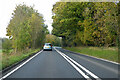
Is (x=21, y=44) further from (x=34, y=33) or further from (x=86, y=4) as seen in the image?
(x=34, y=33)

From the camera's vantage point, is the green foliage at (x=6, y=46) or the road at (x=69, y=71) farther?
the green foliage at (x=6, y=46)

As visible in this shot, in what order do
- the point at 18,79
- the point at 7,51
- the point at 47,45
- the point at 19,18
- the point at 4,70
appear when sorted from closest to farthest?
1. the point at 18,79
2. the point at 4,70
3. the point at 7,51
4. the point at 19,18
5. the point at 47,45

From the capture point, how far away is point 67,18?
97.5 feet

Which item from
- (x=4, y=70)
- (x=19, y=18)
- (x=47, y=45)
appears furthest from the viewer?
(x=47, y=45)

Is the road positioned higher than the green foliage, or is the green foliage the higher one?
the green foliage

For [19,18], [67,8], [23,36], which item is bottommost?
[23,36]

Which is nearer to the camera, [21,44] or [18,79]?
[18,79]

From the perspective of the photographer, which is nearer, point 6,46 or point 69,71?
point 69,71

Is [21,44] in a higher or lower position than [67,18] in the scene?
lower

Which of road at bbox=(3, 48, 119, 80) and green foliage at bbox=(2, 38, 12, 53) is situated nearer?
road at bbox=(3, 48, 119, 80)

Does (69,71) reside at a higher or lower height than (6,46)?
lower

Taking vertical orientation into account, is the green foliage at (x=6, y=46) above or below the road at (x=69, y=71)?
above

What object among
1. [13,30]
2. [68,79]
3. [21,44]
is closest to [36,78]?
[68,79]

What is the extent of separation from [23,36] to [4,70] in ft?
45.4
